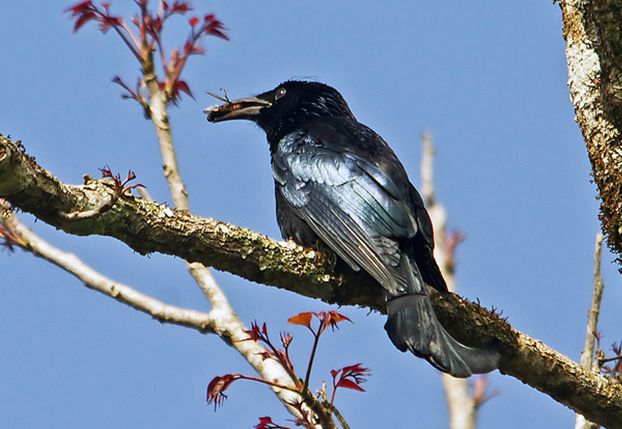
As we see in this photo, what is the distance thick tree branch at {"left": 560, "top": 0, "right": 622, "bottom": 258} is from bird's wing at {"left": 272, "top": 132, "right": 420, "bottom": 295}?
3.21 ft

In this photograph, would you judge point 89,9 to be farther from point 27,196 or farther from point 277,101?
point 27,196

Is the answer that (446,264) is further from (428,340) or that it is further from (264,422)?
(264,422)

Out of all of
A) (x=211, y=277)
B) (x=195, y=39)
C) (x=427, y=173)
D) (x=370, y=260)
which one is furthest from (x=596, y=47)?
(x=195, y=39)

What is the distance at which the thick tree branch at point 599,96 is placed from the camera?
3945 millimetres

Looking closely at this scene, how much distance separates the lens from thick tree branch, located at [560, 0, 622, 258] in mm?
3945

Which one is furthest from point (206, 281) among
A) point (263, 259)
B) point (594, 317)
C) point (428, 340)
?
point (594, 317)

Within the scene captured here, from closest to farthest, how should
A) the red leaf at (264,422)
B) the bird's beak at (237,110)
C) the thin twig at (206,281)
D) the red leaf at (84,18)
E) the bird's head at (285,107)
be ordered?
the red leaf at (264,422) < the thin twig at (206,281) < the red leaf at (84,18) < the bird's head at (285,107) < the bird's beak at (237,110)

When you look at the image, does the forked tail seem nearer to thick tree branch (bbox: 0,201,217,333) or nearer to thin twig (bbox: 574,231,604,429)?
thin twig (bbox: 574,231,604,429)

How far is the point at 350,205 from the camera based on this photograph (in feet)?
17.1

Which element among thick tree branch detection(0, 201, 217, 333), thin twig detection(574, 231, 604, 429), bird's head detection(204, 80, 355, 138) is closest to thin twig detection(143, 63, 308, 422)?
thick tree branch detection(0, 201, 217, 333)

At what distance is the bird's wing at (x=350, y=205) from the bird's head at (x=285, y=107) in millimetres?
607

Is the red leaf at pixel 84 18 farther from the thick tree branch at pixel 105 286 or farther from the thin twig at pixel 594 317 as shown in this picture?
the thin twig at pixel 594 317

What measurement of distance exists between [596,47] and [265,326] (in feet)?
5.66

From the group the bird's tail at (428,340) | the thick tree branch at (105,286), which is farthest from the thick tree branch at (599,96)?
the thick tree branch at (105,286)
